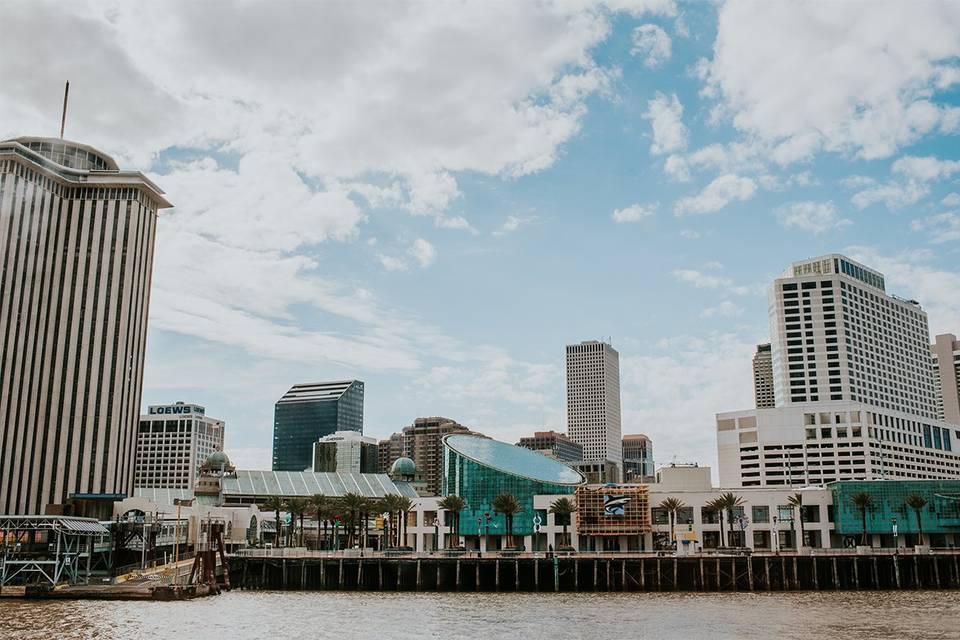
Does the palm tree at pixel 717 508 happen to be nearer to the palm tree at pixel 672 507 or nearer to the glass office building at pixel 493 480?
the palm tree at pixel 672 507

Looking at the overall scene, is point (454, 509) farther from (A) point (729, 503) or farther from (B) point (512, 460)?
(A) point (729, 503)

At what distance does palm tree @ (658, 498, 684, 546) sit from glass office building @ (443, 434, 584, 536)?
2035 cm

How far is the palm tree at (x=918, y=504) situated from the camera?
141 m

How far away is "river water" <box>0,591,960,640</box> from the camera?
71.1 metres

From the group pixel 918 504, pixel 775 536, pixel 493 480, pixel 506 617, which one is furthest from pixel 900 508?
pixel 506 617

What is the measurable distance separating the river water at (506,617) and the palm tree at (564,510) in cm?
4524

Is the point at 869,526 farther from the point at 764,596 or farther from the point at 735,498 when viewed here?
the point at 764,596

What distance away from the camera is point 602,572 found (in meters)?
118

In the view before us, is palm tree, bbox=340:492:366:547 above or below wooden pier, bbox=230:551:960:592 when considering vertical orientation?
above

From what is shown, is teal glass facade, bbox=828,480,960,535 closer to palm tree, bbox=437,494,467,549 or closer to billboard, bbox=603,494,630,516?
billboard, bbox=603,494,630,516

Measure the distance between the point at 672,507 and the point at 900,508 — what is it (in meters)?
36.1

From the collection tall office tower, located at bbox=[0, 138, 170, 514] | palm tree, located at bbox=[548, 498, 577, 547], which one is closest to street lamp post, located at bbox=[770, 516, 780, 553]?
palm tree, located at bbox=[548, 498, 577, 547]

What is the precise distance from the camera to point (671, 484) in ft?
509

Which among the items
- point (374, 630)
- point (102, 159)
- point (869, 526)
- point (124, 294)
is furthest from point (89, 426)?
point (869, 526)
